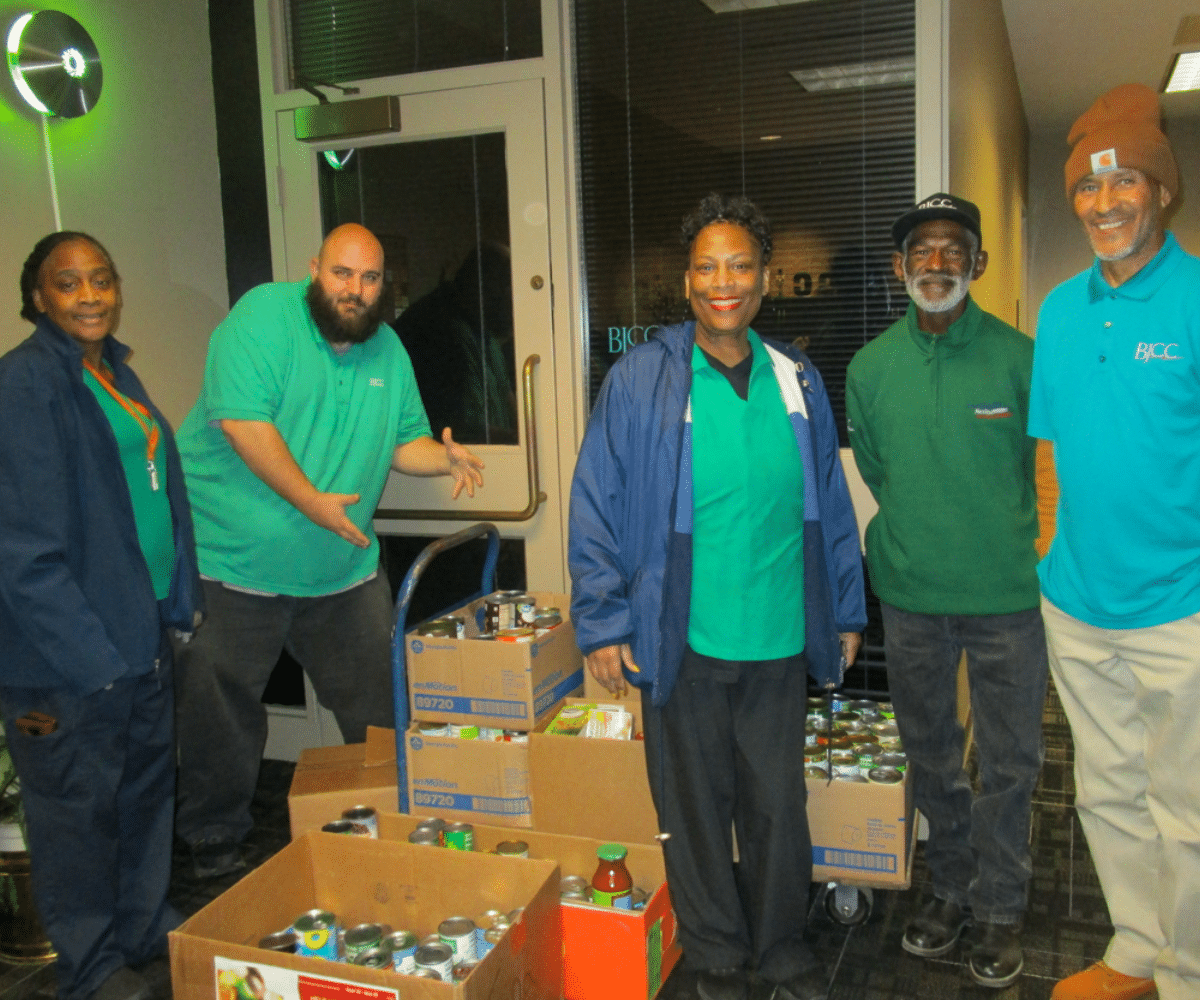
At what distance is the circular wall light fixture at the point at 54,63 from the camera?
9.50ft

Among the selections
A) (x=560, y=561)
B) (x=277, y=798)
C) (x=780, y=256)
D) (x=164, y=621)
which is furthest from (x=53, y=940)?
(x=780, y=256)

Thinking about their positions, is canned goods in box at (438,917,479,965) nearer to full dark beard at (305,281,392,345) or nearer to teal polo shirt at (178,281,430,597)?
teal polo shirt at (178,281,430,597)

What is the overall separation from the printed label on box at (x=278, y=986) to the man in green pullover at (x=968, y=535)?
133cm

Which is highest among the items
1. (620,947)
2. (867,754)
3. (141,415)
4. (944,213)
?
(944,213)

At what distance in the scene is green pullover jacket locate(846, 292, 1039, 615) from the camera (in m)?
2.21

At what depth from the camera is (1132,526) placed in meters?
1.94

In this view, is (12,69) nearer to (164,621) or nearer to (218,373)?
(218,373)

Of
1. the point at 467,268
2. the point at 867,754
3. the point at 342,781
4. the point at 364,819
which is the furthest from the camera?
the point at 467,268

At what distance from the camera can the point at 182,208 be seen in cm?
353

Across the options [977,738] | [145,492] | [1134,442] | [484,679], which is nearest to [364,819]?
[484,679]

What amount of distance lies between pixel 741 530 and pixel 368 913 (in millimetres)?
1213

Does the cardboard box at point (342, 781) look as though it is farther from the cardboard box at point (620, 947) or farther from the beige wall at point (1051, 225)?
the beige wall at point (1051, 225)

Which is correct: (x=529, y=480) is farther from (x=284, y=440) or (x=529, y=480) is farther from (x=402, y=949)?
(x=402, y=949)

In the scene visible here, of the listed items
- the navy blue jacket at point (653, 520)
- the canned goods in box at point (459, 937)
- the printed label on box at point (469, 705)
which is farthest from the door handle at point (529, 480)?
the canned goods in box at point (459, 937)
